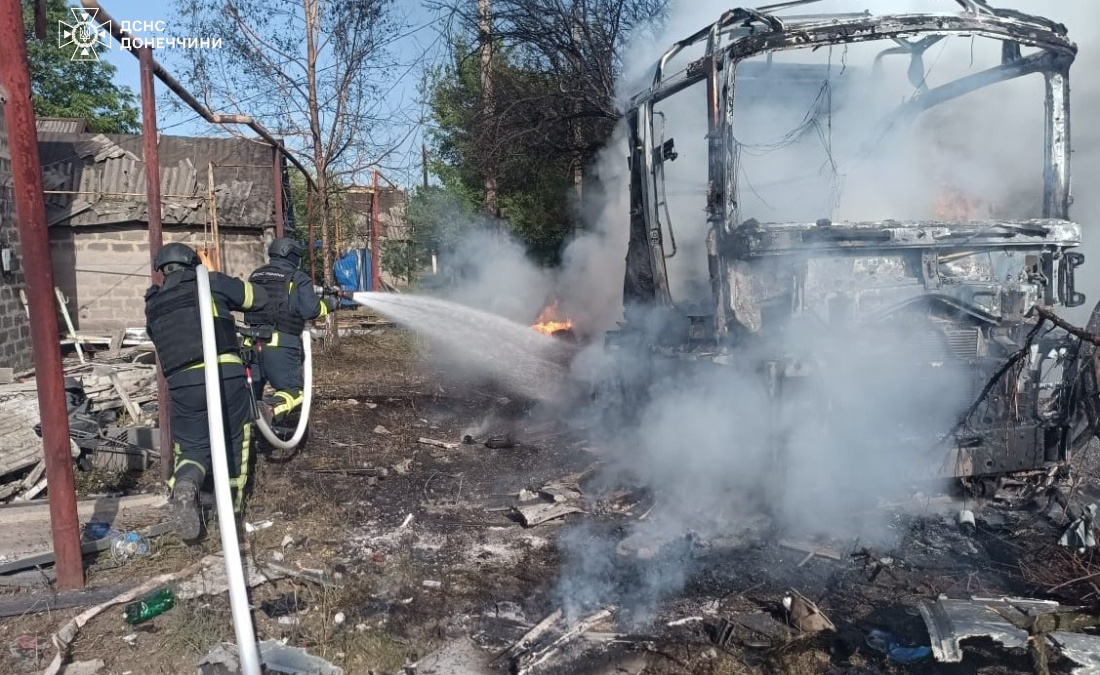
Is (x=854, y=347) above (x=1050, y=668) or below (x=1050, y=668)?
above

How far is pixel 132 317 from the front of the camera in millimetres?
13070

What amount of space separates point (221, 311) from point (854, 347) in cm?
399

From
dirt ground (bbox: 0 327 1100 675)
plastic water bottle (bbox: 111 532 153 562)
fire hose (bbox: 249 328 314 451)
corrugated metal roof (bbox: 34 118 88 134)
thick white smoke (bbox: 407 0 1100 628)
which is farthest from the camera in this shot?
corrugated metal roof (bbox: 34 118 88 134)

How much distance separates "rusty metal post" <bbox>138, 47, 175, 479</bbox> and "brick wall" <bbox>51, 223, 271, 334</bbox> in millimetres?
8565

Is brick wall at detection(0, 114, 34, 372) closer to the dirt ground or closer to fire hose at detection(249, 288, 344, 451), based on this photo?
the dirt ground

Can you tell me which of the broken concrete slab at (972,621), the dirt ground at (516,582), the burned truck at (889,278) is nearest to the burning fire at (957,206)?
the burned truck at (889,278)

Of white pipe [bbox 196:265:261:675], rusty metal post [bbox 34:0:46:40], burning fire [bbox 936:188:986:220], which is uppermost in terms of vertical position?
rusty metal post [bbox 34:0:46:40]

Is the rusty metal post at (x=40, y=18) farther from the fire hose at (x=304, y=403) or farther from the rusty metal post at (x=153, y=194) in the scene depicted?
the fire hose at (x=304, y=403)

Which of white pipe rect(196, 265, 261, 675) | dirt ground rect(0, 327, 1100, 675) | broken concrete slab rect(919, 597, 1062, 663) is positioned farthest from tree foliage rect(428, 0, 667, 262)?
broken concrete slab rect(919, 597, 1062, 663)

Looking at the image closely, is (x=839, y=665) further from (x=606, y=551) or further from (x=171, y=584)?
(x=171, y=584)

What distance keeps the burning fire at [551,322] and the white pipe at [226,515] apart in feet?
20.3

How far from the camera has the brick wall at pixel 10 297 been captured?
9914 millimetres

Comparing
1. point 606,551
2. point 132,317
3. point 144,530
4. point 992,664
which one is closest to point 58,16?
point 132,317

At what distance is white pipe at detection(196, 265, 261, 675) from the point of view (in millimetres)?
3137
